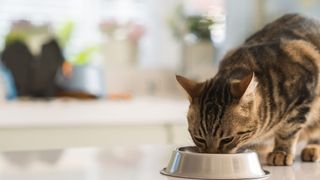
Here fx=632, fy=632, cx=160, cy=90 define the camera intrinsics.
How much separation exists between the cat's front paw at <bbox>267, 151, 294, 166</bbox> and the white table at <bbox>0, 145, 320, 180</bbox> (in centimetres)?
2

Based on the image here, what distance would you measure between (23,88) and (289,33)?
6.30 ft

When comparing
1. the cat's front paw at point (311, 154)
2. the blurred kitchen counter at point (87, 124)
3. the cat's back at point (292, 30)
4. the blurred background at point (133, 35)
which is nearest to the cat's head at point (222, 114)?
the cat's front paw at point (311, 154)

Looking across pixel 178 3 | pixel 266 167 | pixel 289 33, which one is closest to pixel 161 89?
pixel 178 3

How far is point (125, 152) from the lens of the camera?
1562 millimetres

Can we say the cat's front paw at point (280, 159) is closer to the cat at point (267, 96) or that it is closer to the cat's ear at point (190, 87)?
the cat at point (267, 96)

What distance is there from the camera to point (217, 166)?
1.13 meters

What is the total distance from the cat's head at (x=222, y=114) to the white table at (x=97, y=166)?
100 mm

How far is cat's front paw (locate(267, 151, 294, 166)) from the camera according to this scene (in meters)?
1.38

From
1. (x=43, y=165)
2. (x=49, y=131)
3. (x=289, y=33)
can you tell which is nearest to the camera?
(x=43, y=165)

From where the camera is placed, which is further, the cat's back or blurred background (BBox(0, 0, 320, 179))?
blurred background (BBox(0, 0, 320, 179))

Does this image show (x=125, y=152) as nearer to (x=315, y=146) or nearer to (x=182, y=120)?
(x=315, y=146)

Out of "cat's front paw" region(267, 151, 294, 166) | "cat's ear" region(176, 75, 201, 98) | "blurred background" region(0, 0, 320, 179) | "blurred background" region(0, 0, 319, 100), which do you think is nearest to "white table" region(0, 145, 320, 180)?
"cat's front paw" region(267, 151, 294, 166)

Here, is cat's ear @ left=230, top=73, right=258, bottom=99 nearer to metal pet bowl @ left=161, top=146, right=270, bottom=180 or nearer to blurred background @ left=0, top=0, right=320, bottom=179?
metal pet bowl @ left=161, top=146, right=270, bottom=180

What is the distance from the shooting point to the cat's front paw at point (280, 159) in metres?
1.38
